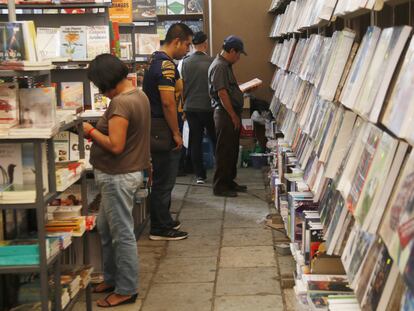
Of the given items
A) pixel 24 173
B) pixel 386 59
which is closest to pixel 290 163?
pixel 24 173

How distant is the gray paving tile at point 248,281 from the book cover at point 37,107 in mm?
1731

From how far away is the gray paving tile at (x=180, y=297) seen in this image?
396 centimetres

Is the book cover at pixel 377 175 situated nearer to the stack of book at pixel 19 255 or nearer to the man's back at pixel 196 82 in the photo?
the stack of book at pixel 19 255

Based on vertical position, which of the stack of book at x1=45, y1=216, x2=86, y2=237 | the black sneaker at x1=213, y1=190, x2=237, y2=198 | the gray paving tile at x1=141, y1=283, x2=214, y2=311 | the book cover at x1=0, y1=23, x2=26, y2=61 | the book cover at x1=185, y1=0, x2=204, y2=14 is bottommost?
the black sneaker at x1=213, y1=190, x2=237, y2=198

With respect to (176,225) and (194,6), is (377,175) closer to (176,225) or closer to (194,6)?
(176,225)

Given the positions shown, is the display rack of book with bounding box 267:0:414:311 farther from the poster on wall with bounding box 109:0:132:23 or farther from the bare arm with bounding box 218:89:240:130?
the poster on wall with bounding box 109:0:132:23

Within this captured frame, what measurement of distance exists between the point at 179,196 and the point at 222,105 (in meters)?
1.13

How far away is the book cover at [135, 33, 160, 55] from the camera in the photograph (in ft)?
24.0

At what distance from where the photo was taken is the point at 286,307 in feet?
12.8

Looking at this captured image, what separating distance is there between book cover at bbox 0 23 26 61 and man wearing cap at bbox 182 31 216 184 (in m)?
4.31

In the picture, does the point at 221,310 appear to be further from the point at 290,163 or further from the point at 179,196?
the point at 179,196

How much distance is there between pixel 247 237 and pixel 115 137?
2.13 meters

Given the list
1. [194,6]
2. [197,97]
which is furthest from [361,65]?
[194,6]

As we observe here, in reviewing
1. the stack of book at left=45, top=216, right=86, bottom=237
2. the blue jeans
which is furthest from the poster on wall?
→ the stack of book at left=45, top=216, right=86, bottom=237
